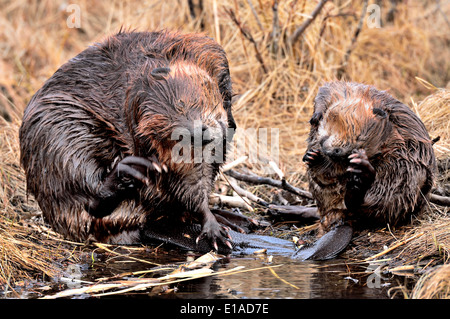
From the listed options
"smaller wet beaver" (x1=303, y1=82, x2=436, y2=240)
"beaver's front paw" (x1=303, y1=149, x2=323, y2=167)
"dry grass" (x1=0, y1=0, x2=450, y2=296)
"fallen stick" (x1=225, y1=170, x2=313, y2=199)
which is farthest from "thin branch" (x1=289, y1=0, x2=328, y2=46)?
"beaver's front paw" (x1=303, y1=149, x2=323, y2=167)

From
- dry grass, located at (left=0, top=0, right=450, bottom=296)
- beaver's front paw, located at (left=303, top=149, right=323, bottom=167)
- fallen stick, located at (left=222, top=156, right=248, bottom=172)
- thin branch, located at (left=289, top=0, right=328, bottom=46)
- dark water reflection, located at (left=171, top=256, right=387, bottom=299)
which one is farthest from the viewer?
thin branch, located at (left=289, top=0, right=328, bottom=46)

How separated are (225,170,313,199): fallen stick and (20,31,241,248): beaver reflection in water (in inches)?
31.5

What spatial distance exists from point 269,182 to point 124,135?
1.35 meters

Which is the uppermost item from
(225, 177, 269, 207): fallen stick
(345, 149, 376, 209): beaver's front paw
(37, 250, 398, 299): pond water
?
(345, 149, 376, 209): beaver's front paw

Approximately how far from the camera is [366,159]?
12.5 ft

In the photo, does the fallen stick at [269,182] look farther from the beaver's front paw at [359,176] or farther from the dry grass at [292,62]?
the beaver's front paw at [359,176]

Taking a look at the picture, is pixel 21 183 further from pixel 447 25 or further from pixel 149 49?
pixel 447 25

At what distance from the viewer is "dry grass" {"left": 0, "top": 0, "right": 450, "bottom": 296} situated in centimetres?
563

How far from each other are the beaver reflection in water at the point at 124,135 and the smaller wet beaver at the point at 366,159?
635 millimetres

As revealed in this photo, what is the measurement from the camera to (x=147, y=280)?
3.38 metres

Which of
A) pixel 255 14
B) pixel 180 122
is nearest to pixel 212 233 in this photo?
pixel 180 122

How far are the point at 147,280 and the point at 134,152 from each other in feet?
3.05

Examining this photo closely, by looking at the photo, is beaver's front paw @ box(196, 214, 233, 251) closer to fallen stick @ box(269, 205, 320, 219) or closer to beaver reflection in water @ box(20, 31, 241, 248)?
beaver reflection in water @ box(20, 31, 241, 248)

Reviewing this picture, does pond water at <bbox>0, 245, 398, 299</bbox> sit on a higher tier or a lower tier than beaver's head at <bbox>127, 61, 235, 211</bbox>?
lower
